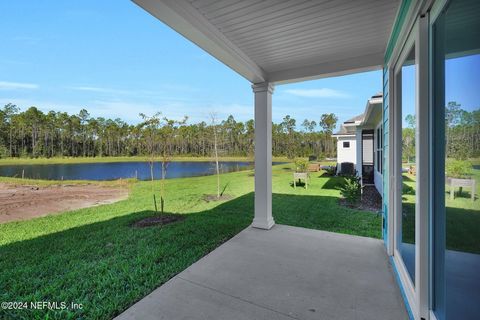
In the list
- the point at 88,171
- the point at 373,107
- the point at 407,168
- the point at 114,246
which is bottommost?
the point at 114,246

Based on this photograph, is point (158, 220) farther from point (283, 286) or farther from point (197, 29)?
point (197, 29)

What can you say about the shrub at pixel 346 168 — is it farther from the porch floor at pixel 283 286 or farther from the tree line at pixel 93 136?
the porch floor at pixel 283 286

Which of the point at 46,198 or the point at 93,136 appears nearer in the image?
the point at 46,198

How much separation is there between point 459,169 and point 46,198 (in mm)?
8072

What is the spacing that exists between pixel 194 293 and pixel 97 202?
5.50 m

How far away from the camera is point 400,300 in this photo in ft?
6.30

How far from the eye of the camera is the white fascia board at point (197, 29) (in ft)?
5.67

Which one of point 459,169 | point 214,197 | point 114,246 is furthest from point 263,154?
point 214,197

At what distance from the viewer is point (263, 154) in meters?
3.76

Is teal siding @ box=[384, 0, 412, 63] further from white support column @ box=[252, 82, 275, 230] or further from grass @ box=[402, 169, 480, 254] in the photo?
white support column @ box=[252, 82, 275, 230]

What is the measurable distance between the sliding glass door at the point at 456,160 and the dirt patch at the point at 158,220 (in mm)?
3993

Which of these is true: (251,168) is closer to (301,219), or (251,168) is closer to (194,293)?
(301,219)

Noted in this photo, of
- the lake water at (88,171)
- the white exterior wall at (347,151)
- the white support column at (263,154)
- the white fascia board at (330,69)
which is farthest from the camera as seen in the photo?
the white exterior wall at (347,151)

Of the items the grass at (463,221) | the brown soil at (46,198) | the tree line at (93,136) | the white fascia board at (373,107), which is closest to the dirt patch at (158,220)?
the tree line at (93,136)
